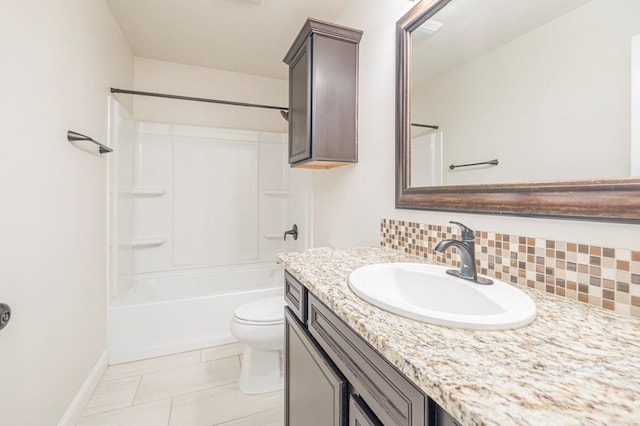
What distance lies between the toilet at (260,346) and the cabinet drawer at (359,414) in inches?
41.1

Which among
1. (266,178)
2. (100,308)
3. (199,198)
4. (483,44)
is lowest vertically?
(100,308)

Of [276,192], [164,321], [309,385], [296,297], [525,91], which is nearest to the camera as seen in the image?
[525,91]

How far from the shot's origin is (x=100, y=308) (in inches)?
74.0

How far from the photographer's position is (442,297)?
92 cm

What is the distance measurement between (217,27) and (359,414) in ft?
8.41

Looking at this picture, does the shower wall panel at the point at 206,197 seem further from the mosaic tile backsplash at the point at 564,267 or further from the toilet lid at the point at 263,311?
the mosaic tile backsplash at the point at 564,267

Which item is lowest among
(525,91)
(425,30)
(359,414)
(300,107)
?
(359,414)

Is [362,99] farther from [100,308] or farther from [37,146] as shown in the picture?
[100,308]

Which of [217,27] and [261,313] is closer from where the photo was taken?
[261,313]

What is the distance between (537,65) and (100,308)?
254cm

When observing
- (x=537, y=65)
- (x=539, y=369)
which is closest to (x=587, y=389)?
(x=539, y=369)

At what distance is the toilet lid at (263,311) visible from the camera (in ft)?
5.62

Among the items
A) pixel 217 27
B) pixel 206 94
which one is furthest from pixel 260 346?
pixel 206 94

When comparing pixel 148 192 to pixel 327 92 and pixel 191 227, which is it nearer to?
pixel 191 227
